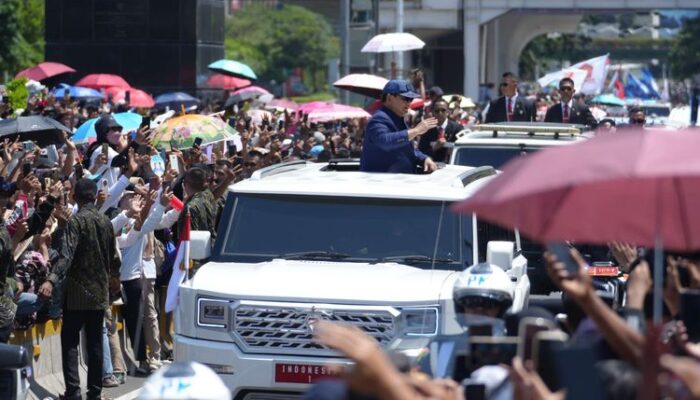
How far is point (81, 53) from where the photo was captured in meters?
34.1

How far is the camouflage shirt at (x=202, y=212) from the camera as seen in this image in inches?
546

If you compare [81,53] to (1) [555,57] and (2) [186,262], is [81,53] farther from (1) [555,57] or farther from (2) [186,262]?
(1) [555,57]

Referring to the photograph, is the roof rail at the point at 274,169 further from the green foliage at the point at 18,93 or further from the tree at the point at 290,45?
the tree at the point at 290,45

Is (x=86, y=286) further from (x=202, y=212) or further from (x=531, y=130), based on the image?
(x=531, y=130)

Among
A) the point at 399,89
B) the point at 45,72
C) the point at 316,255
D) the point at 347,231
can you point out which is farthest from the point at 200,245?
the point at 45,72

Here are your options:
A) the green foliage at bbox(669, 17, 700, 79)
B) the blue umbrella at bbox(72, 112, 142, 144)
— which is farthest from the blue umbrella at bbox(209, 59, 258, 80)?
the green foliage at bbox(669, 17, 700, 79)

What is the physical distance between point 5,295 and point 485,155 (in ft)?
20.9

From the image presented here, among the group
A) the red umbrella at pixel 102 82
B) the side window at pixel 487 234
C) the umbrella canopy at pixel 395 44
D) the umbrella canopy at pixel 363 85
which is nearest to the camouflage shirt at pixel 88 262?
the side window at pixel 487 234

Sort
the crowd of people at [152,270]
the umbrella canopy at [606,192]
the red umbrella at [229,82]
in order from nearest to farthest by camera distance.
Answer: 1. the umbrella canopy at [606,192]
2. the crowd of people at [152,270]
3. the red umbrella at [229,82]

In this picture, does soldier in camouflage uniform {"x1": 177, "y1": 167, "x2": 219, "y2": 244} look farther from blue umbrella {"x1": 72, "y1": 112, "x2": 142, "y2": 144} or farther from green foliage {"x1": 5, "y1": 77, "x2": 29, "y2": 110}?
green foliage {"x1": 5, "y1": 77, "x2": 29, "y2": 110}

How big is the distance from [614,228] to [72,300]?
7014mm

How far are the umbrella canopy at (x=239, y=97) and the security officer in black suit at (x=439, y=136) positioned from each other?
9.15 m

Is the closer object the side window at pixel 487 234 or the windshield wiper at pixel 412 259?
the windshield wiper at pixel 412 259

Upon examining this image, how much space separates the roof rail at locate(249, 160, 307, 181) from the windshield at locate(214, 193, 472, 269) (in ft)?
1.94
